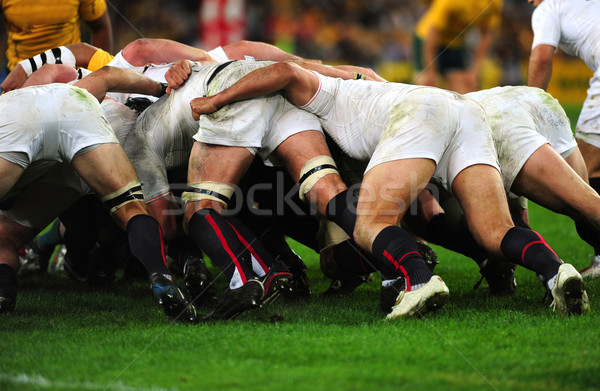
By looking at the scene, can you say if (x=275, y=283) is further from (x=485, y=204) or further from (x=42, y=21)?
(x=42, y=21)

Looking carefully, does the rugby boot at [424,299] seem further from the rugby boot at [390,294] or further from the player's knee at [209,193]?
the player's knee at [209,193]

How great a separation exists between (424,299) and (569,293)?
677mm

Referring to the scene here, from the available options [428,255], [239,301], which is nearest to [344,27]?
[428,255]

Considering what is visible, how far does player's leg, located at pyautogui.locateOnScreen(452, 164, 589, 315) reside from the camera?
349 centimetres

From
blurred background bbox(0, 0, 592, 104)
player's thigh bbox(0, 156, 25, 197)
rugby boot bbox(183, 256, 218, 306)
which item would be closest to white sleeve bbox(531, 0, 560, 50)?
rugby boot bbox(183, 256, 218, 306)

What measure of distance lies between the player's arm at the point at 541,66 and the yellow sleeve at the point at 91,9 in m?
3.62

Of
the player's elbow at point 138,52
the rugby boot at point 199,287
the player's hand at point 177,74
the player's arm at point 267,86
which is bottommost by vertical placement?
the rugby boot at point 199,287

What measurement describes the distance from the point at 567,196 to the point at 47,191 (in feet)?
9.48

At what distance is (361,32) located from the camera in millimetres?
19391

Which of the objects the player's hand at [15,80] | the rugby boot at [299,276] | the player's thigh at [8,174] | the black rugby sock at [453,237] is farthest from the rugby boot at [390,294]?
the player's hand at [15,80]

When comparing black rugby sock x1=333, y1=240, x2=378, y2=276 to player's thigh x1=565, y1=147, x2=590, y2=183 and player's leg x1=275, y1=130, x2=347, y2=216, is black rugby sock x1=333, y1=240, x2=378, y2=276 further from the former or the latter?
player's thigh x1=565, y1=147, x2=590, y2=183

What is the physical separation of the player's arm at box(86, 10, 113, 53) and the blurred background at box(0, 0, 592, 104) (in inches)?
416

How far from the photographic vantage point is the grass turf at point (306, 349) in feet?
8.89

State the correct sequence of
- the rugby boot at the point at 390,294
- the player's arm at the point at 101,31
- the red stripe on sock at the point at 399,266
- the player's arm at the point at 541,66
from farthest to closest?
the player's arm at the point at 101,31, the player's arm at the point at 541,66, the rugby boot at the point at 390,294, the red stripe on sock at the point at 399,266
